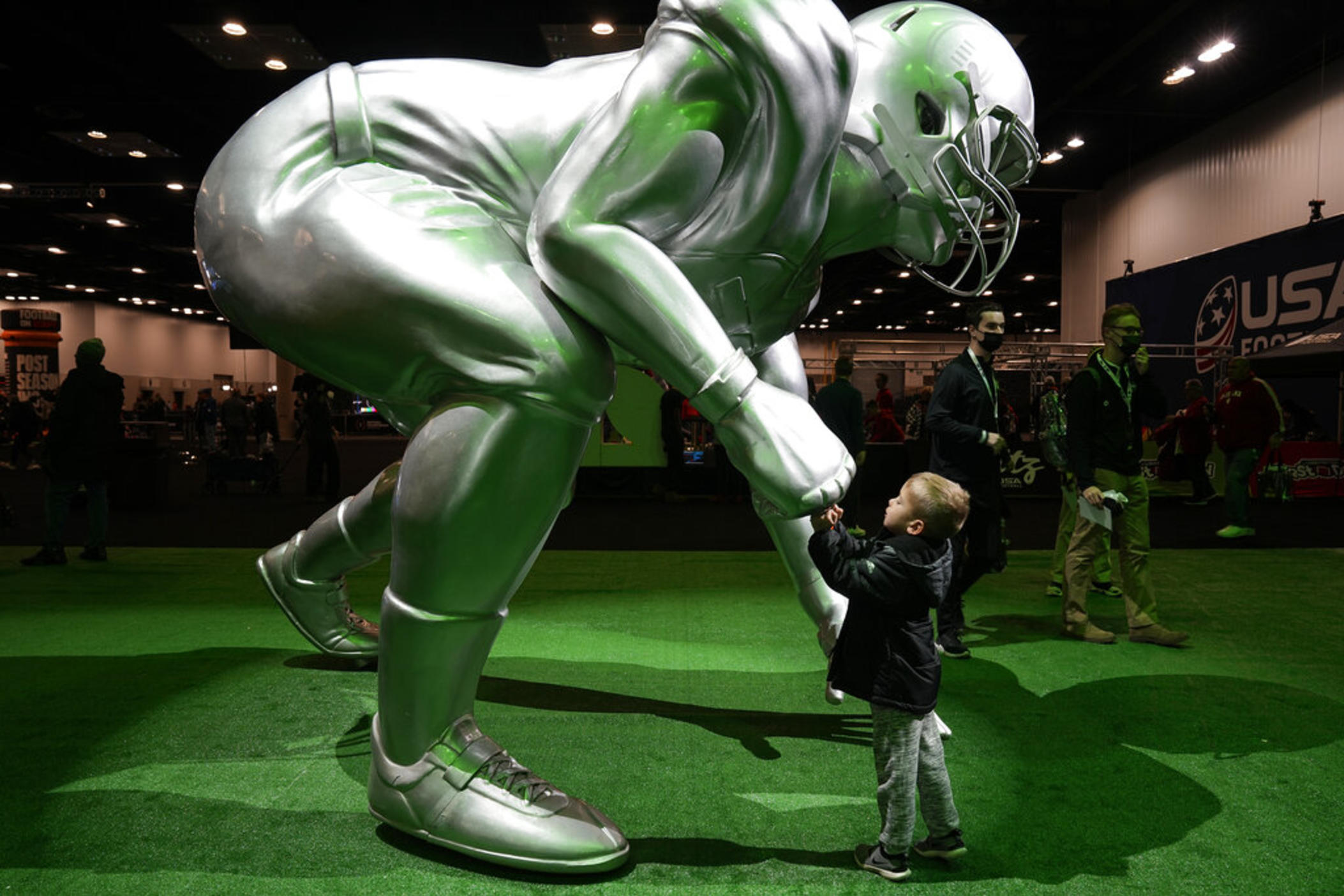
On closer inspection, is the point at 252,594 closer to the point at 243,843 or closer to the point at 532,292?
the point at 243,843

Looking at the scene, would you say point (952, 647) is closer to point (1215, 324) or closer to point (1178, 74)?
point (1178, 74)

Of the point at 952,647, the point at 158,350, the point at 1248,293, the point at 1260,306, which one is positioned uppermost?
the point at 158,350

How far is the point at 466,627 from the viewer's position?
1598mm

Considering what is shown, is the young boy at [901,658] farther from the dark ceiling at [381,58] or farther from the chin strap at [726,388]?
the dark ceiling at [381,58]

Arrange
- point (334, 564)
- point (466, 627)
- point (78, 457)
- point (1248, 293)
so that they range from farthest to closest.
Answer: point (1248, 293) < point (78, 457) < point (334, 564) < point (466, 627)

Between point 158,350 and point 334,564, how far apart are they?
125ft

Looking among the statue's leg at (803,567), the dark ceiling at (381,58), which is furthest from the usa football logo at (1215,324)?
the statue's leg at (803,567)

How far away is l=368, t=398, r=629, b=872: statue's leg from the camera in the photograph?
1.52m

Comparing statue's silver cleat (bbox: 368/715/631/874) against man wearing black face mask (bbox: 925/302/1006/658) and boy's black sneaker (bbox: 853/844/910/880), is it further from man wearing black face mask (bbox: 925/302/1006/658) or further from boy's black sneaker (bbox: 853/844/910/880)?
man wearing black face mask (bbox: 925/302/1006/658)

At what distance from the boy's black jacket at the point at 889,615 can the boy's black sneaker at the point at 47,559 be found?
6.19 m

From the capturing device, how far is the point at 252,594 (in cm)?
511

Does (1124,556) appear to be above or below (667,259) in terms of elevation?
below

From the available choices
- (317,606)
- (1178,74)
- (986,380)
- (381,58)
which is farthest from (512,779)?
(1178,74)

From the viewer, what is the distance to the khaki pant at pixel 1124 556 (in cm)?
413
